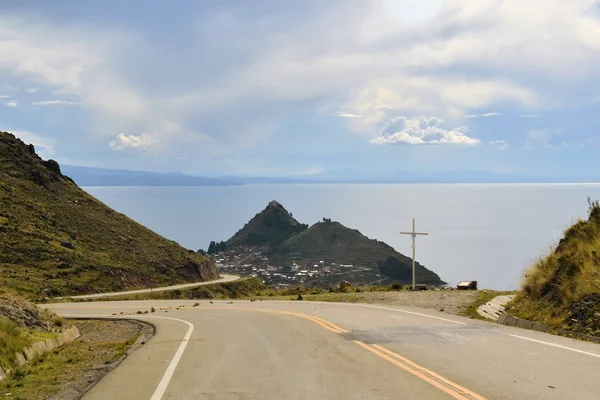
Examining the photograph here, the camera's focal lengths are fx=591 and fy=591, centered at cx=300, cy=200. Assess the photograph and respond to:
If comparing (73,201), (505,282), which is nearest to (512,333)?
(73,201)

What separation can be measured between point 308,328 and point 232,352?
4301 millimetres

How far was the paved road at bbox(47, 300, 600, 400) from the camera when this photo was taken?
787 centimetres

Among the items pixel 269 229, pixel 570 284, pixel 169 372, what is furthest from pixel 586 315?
pixel 269 229

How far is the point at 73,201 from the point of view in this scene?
257 ft

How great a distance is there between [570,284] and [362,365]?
29.1 ft

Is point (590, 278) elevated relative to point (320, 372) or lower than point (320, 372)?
elevated

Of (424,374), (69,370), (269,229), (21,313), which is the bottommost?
(69,370)

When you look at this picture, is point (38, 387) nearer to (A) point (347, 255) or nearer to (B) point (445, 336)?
(B) point (445, 336)

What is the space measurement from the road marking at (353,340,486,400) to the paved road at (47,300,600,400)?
0.05ft

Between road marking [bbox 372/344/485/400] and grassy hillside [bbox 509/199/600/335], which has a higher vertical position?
grassy hillside [bbox 509/199/600/335]

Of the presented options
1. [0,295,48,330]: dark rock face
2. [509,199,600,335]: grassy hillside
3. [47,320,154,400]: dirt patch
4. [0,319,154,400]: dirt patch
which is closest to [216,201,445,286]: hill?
[47,320,154,400]: dirt patch

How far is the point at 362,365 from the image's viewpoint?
9781 mm

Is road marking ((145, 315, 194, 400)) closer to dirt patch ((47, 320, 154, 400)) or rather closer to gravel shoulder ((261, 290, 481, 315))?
dirt patch ((47, 320, 154, 400))

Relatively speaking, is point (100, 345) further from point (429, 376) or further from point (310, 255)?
point (310, 255)
